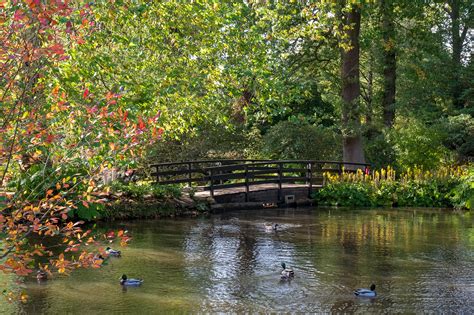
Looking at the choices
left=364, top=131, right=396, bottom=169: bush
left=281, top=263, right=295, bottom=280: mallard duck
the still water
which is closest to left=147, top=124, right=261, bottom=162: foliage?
left=364, top=131, right=396, bottom=169: bush

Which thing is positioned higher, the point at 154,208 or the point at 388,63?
the point at 388,63

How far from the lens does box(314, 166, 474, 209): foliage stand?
23.6m

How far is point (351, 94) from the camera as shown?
26750mm

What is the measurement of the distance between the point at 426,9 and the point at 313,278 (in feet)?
82.4

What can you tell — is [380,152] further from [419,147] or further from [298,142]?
[298,142]

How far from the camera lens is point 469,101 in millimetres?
32250

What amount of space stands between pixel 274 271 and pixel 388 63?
22.9 m

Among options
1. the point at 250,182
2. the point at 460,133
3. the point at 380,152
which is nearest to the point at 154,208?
the point at 250,182

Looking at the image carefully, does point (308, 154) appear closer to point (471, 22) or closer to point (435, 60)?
point (435, 60)

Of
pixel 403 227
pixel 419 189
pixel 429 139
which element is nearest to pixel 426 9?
pixel 429 139

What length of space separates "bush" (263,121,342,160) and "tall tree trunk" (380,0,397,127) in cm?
432

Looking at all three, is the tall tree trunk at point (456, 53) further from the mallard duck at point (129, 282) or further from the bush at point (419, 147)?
the mallard duck at point (129, 282)

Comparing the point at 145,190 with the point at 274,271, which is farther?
the point at 145,190

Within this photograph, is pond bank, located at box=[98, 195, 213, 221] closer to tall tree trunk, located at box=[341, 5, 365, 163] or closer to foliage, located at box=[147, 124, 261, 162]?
foliage, located at box=[147, 124, 261, 162]
